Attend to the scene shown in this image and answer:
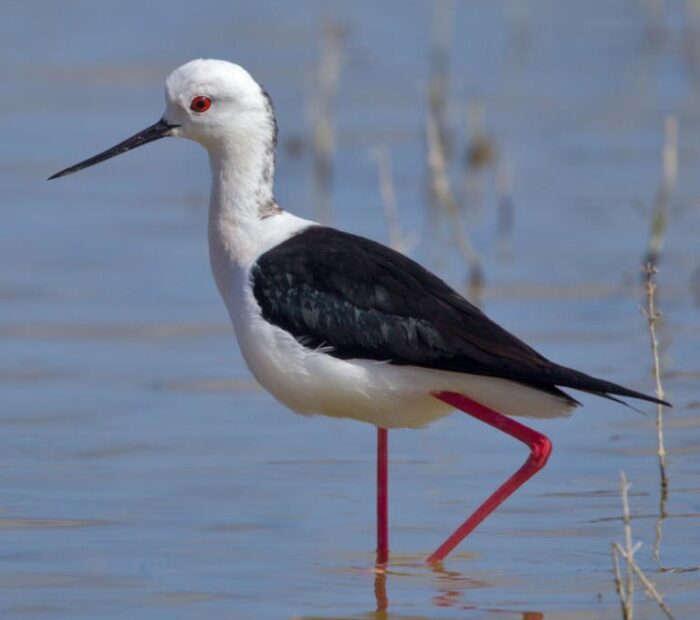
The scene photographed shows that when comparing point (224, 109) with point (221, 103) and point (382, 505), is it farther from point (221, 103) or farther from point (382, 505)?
point (382, 505)

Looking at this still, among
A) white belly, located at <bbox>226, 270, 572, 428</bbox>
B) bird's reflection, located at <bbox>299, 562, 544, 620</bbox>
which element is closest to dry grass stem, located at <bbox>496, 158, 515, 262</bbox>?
white belly, located at <bbox>226, 270, 572, 428</bbox>

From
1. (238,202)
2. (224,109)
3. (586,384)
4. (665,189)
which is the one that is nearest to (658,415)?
(586,384)

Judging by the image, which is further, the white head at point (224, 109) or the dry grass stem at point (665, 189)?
the dry grass stem at point (665, 189)

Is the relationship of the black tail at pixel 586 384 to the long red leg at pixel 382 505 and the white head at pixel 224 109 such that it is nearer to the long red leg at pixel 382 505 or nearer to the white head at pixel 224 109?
the long red leg at pixel 382 505

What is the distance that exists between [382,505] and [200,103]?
145cm

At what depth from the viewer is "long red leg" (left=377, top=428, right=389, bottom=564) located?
18.4ft

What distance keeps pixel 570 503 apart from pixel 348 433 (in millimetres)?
1164

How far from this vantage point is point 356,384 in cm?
550

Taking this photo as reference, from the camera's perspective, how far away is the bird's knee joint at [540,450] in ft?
18.6

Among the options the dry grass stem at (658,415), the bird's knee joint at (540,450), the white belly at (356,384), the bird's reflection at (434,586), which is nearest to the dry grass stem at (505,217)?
the dry grass stem at (658,415)

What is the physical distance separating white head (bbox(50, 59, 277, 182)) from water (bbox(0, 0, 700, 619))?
1146mm

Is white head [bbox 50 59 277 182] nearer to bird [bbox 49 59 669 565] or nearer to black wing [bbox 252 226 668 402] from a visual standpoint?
bird [bbox 49 59 669 565]

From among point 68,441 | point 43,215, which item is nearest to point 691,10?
point 43,215

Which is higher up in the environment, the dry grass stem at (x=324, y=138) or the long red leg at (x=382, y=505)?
the dry grass stem at (x=324, y=138)
